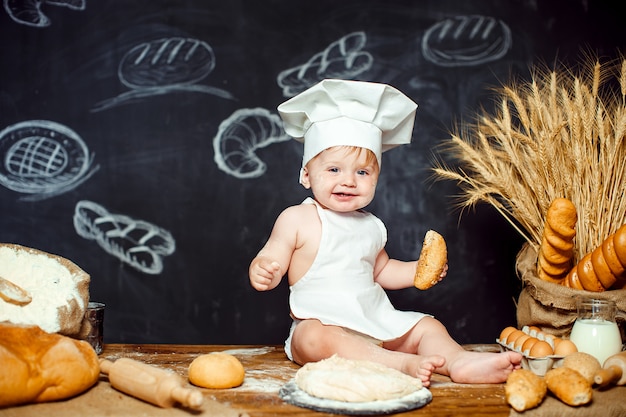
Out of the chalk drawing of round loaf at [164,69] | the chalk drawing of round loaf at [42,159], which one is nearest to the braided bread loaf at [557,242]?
the chalk drawing of round loaf at [164,69]

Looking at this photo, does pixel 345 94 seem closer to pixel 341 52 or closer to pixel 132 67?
pixel 341 52

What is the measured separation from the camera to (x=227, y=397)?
1.47m

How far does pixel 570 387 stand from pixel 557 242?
1.80 feet

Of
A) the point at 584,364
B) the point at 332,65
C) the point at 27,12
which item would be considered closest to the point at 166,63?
the point at 27,12

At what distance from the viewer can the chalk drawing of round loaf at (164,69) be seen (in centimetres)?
245

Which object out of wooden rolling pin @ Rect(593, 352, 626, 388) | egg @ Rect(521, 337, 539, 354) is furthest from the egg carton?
wooden rolling pin @ Rect(593, 352, 626, 388)

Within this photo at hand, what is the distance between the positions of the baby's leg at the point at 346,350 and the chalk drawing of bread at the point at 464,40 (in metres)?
1.29

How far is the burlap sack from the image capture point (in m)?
1.84

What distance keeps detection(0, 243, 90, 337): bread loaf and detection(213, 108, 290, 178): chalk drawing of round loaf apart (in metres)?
0.83

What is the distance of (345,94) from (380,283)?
2.03 feet

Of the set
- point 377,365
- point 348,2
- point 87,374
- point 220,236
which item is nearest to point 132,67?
point 220,236

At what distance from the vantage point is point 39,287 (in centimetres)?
174

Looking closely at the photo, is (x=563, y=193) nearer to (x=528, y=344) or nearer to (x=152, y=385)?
(x=528, y=344)

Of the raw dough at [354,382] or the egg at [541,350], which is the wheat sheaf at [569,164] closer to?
the egg at [541,350]
